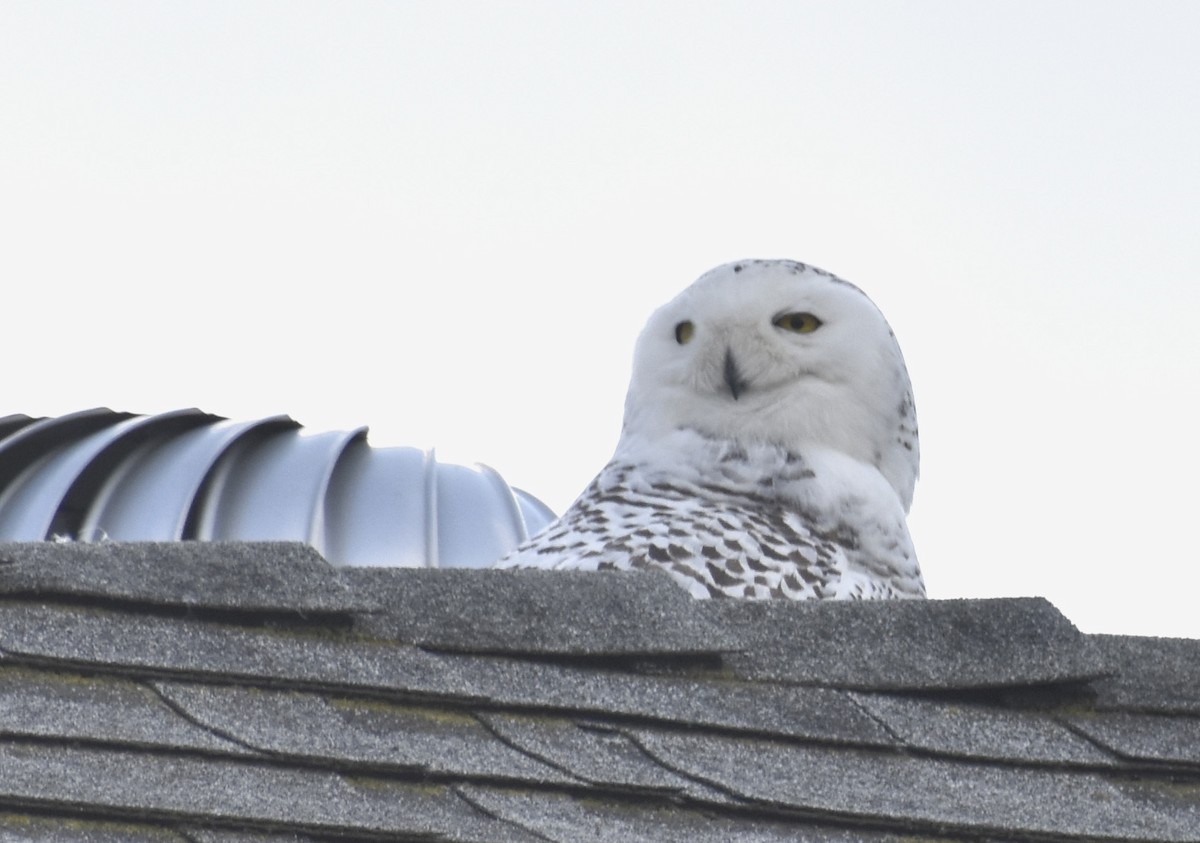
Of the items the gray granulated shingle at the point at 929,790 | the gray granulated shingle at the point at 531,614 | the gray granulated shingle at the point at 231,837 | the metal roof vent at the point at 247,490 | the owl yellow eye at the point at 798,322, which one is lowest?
the gray granulated shingle at the point at 231,837

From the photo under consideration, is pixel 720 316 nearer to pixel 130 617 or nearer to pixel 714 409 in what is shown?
pixel 714 409

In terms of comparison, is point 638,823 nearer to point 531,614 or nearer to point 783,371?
point 531,614

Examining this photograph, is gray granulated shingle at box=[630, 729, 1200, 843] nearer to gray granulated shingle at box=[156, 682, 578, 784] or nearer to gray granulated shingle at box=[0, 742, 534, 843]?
gray granulated shingle at box=[156, 682, 578, 784]

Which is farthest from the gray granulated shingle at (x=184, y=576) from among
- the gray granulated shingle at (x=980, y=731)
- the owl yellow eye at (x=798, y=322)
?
the owl yellow eye at (x=798, y=322)

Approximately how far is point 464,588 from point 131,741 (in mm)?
470

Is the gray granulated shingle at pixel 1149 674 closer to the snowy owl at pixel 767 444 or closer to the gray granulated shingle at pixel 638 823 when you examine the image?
the gray granulated shingle at pixel 638 823

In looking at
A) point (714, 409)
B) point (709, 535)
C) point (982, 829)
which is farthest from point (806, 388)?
point (982, 829)

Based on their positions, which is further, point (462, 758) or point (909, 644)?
point (909, 644)

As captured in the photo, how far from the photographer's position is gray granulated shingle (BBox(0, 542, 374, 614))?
2.10 m

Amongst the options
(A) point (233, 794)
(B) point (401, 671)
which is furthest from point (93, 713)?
(B) point (401, 671)

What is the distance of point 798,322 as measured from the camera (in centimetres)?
472

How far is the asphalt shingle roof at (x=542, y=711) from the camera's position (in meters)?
1.85

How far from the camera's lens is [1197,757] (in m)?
2.21

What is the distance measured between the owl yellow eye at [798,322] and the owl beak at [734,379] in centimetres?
15
